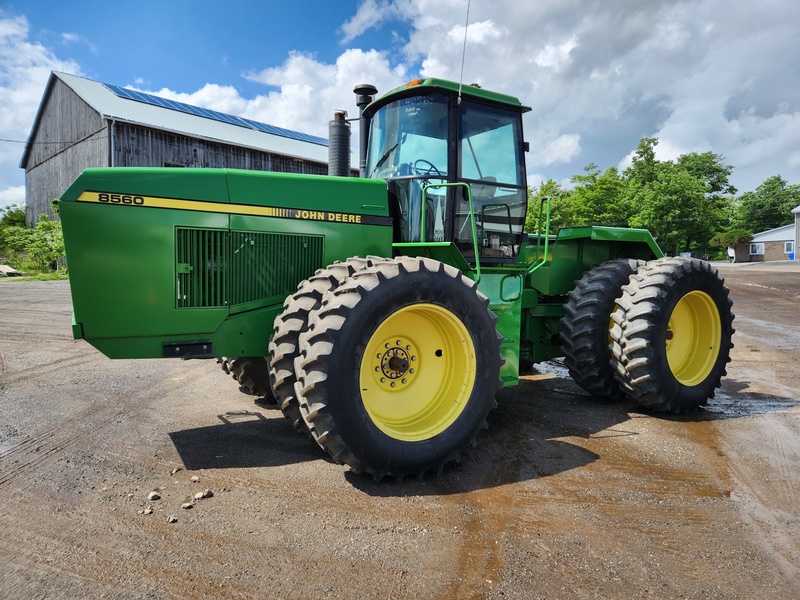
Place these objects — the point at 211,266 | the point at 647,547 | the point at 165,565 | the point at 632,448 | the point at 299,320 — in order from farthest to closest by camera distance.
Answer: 1. the point at 632,448
2. the point at 211,266
3. the point at 299,320
4. the point at 647,547
5. the point at 165,565

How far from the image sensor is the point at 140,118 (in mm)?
21516

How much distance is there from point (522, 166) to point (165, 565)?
4.44 meters

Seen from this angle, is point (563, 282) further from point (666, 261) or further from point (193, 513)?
point (193, 513)

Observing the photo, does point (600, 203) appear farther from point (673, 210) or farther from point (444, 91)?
point (444, 91)

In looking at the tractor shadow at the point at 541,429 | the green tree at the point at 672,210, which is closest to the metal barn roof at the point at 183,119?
the tractor shadow at the point at 541,429

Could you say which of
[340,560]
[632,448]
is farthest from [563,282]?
[340,560]

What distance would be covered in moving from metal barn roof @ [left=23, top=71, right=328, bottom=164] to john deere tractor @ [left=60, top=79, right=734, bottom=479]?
19218 millimetres

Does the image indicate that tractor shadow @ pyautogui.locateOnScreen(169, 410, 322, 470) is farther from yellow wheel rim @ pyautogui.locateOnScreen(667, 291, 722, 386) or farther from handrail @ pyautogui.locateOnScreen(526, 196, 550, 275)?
yellow wheel rim @ pyautogui.locateOnScreen(667, 291, 722, 386)

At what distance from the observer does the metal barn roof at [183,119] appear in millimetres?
21734

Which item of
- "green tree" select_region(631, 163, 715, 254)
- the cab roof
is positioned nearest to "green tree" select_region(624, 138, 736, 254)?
"green tree" select_region(631, 163, 715, 254)

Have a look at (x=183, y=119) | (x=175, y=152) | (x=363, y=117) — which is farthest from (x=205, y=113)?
(x=363, y=117)

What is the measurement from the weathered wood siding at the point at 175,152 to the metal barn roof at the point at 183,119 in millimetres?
351

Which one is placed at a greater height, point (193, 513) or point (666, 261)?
point (666, 261)

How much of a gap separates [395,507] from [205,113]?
26.4 metres
